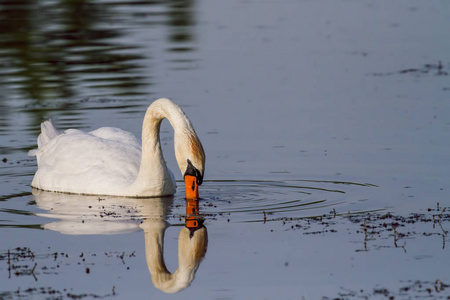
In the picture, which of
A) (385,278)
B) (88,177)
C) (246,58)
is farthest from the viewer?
(246,58)

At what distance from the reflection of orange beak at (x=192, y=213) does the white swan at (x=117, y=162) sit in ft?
0.29

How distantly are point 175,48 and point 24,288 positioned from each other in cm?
1768

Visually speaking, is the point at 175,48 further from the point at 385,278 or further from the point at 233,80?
the point at 385,278

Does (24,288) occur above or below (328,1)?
below

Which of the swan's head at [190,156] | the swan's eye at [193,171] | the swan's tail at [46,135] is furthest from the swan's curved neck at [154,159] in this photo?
the swan's tail at [46,135]

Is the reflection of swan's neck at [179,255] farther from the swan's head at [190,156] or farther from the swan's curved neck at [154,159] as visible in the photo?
the swan's curved neck at [154,159]

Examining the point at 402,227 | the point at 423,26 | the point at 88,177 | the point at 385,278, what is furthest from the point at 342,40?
the point at 385,278

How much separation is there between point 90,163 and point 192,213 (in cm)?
227

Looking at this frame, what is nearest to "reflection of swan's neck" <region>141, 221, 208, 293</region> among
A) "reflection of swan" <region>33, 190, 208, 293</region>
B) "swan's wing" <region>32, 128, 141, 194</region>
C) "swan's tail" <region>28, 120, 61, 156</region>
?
"reflection of swan" <region>33, 190, 208, 293</region>

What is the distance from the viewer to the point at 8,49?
26234 millimetres

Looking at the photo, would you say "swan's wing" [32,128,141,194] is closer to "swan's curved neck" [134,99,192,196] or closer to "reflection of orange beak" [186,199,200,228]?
"swan's curved neck" [134,99,192,196]

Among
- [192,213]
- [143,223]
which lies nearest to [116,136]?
[192,213]

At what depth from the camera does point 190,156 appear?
11.4 metres

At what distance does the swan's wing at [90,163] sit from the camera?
42.2ft
